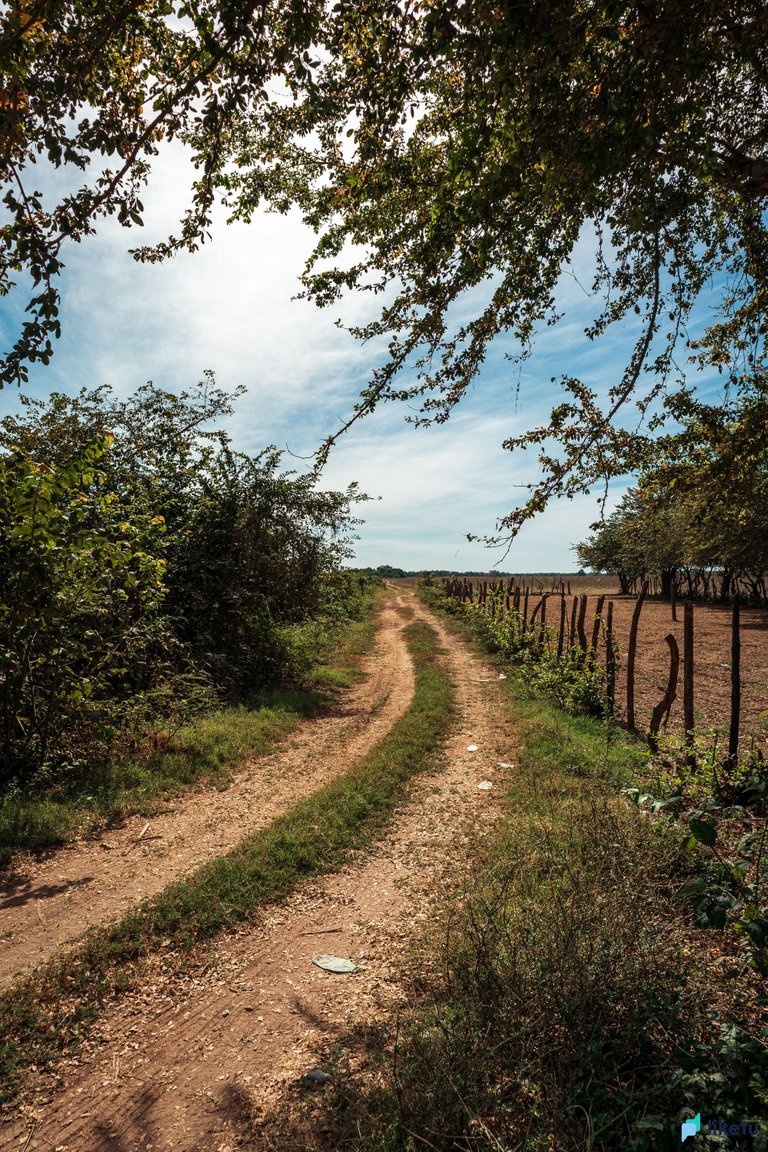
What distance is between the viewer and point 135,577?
7.99 m

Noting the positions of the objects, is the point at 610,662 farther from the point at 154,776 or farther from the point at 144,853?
the point at 144,853

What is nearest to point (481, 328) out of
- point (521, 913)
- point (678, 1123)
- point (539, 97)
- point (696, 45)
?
point (539, 97)

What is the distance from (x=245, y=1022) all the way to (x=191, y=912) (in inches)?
47.3

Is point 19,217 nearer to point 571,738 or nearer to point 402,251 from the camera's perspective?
point 402,251

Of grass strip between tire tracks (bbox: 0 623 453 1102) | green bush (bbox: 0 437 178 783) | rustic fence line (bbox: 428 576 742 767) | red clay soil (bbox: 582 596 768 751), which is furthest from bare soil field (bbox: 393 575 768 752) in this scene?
green bush (bbox: 0 437 178 783)

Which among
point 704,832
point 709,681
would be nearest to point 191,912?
point 704,832

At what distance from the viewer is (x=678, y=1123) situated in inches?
86.4

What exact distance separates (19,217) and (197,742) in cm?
709

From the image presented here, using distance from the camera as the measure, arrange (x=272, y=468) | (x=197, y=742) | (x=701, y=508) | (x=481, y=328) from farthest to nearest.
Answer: (x=272, y=468) < (x=197, y=742) < (x=701, y=508) < (x=481, y=328)

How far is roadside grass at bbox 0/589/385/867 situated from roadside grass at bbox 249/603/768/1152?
397cm

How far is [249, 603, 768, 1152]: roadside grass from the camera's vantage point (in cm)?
241

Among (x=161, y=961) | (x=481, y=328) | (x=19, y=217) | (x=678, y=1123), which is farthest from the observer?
(x=481, y=328)

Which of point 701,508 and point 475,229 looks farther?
point 701,508

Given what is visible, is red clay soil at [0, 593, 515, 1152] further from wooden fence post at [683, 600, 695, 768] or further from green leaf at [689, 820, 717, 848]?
wooden fence post at [683, 600, 695, 768]
